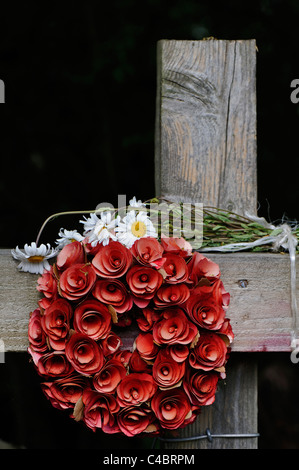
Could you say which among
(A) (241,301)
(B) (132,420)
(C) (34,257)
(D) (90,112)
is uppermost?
(D) (90,112)

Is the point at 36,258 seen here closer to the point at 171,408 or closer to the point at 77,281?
the point at 77,281

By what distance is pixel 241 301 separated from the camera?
4.19 feet

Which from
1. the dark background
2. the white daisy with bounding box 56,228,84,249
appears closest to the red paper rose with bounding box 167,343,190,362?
the white daisy with bounding box 56,228,84,249

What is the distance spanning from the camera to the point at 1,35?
257 centimetres

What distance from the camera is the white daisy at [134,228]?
1.22 meters

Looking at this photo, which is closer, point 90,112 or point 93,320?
point 93,320

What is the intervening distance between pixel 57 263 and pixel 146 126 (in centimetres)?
152

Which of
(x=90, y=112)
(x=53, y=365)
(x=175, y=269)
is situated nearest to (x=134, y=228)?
(x=175, y=269)

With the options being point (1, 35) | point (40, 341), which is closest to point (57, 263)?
point (40, 341)

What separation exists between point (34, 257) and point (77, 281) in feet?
0.46

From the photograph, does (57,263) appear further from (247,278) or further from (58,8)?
(58,8)

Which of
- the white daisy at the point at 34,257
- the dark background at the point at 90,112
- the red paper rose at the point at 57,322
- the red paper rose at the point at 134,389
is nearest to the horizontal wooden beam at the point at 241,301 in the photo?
the white daisy at the point at 34,257

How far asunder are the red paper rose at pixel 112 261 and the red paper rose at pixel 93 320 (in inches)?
2.7

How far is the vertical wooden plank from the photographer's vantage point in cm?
136
